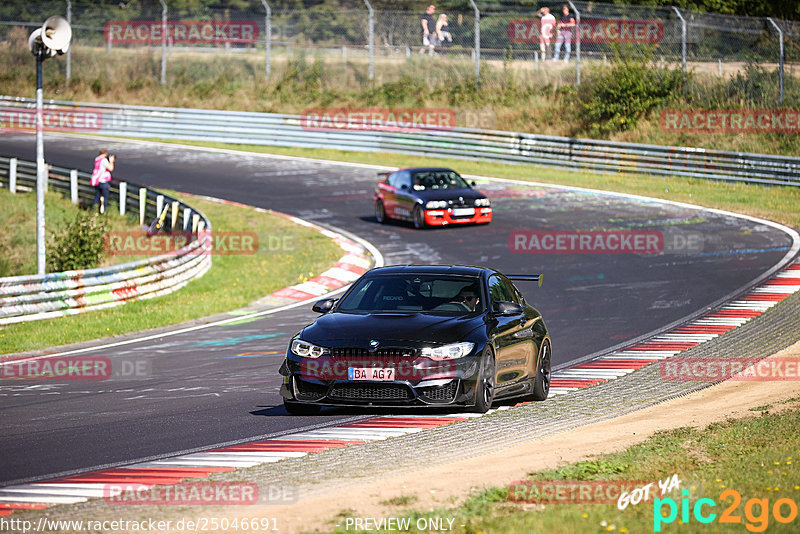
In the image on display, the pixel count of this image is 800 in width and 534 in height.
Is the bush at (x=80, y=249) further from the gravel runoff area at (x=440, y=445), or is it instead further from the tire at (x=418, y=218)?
the gravel runoff area at (x=440, y=445)

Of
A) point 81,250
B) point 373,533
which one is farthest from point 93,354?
point 373,533

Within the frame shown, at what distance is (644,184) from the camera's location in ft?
110

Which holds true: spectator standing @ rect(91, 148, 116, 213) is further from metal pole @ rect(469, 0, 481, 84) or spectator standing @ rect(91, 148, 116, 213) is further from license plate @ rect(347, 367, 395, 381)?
license plate @ rect(347, 367, 395, 381)

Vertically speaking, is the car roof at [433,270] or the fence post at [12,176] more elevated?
the car roof at [433,270]

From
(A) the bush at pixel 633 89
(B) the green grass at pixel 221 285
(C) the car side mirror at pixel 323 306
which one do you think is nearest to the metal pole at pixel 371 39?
(A) the bush at pixel 633 89

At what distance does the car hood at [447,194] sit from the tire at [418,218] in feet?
1.05

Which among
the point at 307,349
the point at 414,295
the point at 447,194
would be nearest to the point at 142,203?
the point at 447,194

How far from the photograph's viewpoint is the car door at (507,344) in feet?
35.0

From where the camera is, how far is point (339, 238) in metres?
26.8

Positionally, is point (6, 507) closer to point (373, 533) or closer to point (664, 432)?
point (373, 533)

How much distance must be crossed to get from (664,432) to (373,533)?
3.97 meters

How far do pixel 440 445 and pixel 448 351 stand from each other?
1291 millimetres

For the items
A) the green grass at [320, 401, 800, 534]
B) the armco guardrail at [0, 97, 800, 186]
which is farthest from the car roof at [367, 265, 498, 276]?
the armco guardrail at [0, 97, 800, 186]

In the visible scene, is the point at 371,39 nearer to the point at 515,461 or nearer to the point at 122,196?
the point at 122,196
